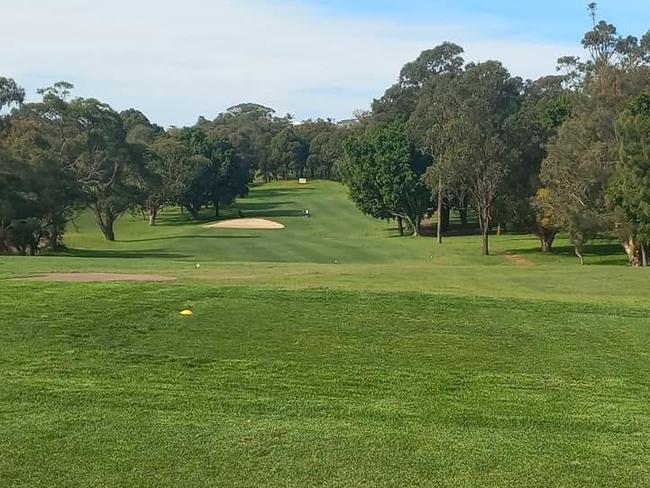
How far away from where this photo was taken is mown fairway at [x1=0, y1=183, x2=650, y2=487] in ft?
22.2

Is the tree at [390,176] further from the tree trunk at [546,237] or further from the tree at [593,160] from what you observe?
the tree at [593,160]

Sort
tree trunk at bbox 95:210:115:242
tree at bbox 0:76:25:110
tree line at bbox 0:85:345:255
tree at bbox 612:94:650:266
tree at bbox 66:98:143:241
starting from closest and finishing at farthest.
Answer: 1. tree at bbox 612:94:650:266
2. tree line at bbox 0:85:345:255
3. tree at bbox 0:76:25:110
4. tree at bbox 66:98:143:241
5. tree trunk at bbox 95:210:115:242

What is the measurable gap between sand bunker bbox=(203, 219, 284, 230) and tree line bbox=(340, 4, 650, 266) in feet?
29.5

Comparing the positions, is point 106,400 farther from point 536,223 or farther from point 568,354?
point 536,223

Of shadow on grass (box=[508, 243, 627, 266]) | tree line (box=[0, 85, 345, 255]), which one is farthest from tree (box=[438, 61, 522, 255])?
tree line (box=[0, 85, 345, 255])

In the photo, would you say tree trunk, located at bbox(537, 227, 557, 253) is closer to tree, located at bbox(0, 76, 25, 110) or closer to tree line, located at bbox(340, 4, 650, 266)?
tree line, located at bbox(340, 4, 650, 266)

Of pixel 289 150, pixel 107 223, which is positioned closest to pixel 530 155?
pixel 107 223

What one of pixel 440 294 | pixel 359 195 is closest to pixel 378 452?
pixel 440 294

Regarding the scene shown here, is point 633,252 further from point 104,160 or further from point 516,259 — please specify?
point 104,160

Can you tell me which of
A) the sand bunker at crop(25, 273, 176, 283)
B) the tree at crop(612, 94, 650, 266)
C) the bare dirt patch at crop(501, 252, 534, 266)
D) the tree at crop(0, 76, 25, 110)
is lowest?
the bare dirt patch at crop(501, 252, 534, 266)

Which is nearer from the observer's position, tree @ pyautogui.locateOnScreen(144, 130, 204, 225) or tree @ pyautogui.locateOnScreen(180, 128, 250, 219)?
tree @ pyautogui.locateOnScreen(144, 130, 204, 225)

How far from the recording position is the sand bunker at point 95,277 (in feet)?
63.7

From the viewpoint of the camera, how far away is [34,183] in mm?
46250

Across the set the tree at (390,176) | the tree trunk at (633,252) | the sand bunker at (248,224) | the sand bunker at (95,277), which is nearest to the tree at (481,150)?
the tree trunk at (633,252)
